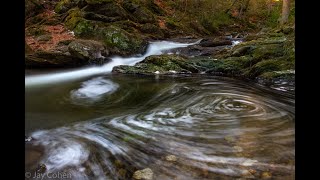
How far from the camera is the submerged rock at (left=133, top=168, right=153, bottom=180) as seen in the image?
9.51ft

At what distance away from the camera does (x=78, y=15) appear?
15.5 metres

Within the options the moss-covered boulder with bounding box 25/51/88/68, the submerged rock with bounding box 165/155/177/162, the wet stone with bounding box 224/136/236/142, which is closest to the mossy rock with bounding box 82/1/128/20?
the moss-covered boulder with bounding box 25/51/88/68

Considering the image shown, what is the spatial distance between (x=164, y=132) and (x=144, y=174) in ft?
4.53

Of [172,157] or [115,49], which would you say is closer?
[172,157]

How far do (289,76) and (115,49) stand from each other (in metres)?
8.11

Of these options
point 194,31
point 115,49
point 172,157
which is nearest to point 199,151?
point 172,157

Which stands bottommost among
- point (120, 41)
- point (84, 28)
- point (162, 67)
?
point (162, 67)

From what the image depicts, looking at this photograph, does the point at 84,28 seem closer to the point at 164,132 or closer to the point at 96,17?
the point at 96,17

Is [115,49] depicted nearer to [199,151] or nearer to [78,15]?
[78,15]

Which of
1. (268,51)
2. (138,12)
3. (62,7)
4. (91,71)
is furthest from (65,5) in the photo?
(268,51)

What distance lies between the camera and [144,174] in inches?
117

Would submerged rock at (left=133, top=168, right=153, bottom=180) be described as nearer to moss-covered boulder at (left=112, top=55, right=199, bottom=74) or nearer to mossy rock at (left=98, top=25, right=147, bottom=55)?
moss-covered boulder at (left=112, top=55, right=199, bottom=74)

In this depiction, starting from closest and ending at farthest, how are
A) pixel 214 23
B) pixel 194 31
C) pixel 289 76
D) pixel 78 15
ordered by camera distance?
pixel 289 76
pixel 78 15
pixel 194 31
pixel 214 23
